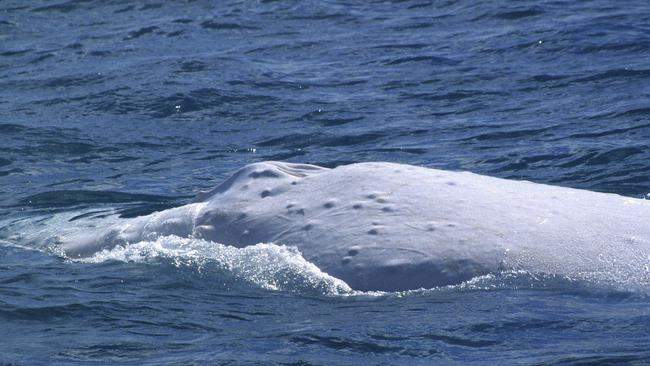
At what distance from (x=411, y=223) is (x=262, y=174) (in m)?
1.40

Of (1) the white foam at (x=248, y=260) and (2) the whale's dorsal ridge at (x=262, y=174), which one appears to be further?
(2) the whale's dorsal ridge at (x=262, y=174)

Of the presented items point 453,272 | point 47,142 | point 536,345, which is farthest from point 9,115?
point 536,345

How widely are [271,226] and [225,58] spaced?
32.4 feet

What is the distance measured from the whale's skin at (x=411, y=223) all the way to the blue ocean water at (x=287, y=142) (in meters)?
0.16

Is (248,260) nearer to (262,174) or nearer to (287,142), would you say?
(262,174)

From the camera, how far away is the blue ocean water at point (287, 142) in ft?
22.5

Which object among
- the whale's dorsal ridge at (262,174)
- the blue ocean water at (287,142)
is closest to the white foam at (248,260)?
the blue ocean water at (287,142)

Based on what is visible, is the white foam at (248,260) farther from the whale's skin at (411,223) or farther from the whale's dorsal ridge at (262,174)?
the whale's dorsal ridge at (262,174)

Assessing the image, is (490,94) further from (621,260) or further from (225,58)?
(621,260)

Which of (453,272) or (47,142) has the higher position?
(453,272)

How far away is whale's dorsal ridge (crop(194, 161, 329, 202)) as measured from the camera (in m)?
8.84

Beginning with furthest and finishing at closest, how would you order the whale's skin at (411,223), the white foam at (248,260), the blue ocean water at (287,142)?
1. the white foam at (248,260)
2. the whale's skin at (411,223)
3. the blue ocean water at (287,142)

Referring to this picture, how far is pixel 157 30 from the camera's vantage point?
20125 mm

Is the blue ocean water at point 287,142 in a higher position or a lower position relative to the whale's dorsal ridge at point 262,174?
lower
